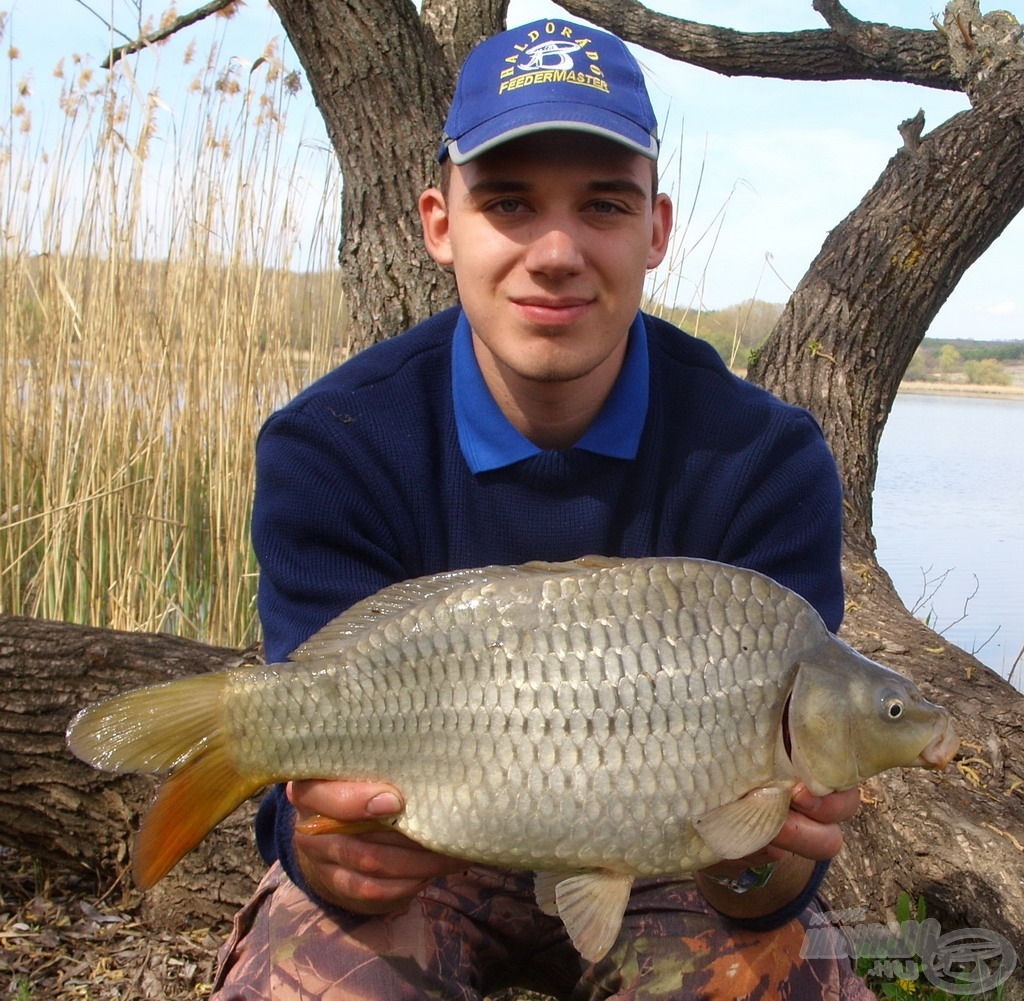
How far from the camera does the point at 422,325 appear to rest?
1640mm

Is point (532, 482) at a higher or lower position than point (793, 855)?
higher

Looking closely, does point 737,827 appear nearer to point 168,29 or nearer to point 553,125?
point 553,125

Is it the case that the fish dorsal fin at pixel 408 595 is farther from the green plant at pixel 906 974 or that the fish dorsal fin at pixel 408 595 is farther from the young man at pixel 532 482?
the green plant at pixel 906 974

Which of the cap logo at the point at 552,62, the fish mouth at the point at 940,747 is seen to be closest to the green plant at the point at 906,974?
the fish mouth at the point at 940,747

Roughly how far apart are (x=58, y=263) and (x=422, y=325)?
182cm

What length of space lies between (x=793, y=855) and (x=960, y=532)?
18.8ft

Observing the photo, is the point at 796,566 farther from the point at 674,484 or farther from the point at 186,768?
the point at 186,768

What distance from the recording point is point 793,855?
1.29 metres

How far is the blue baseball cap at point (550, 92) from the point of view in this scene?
138 cm

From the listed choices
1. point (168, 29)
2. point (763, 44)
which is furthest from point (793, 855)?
point (763, 44)

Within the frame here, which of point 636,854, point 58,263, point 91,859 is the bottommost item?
point 91,859

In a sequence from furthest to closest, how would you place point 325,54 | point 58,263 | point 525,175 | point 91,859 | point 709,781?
point 58,263 < point 325,54 < point 91,859 < point 525,175 < point 709,781

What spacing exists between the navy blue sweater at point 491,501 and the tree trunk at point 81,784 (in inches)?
26.5

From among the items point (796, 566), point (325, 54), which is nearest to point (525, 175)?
point (796, 566)
